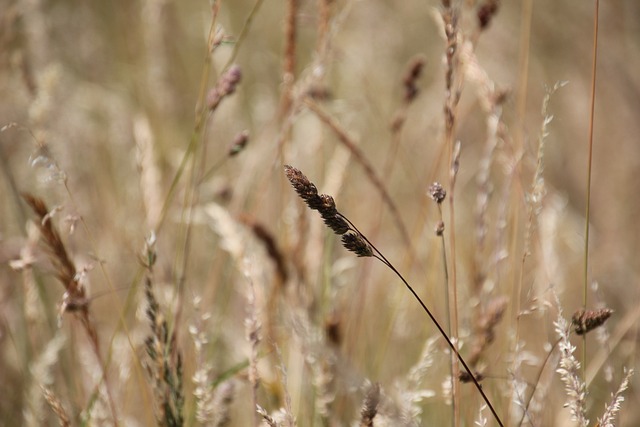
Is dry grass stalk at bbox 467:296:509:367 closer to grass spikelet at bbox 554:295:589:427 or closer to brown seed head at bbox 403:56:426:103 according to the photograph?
grass spikelet at bbox 554:295:589:427

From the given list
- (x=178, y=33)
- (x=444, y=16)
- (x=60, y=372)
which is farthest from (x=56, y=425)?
(x=178, y=33)

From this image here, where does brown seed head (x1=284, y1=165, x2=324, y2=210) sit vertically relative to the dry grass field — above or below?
below

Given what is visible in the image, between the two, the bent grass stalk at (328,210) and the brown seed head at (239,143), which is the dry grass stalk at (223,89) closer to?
the brown seed head at (239,143)

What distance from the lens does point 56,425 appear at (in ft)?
5.40

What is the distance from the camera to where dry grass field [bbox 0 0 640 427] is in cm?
97

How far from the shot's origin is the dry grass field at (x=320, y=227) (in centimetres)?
97

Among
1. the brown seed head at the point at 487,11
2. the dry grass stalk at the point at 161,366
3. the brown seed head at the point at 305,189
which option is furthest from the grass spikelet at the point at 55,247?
the brown seed head at the point at 487,11

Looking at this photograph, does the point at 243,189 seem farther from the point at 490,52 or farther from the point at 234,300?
the point at 490,52

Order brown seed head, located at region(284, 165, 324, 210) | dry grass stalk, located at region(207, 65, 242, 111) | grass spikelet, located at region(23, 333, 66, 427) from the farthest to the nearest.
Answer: grass spikelet, located at region(23, 333, 66, 427) < dry grass stalk, located at region(207, 65, 242, 111) < brown seed head, located at region(284, 165, 324, 210)

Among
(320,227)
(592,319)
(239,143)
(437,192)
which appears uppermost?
(320,227)

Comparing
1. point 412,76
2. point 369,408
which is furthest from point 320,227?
point 369,408

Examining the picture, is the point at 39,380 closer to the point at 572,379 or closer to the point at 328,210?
the point at 328,210

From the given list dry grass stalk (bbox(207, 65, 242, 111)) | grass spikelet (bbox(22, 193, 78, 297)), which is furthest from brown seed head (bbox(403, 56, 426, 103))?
grass spikelet (bbox(22, 193, 78, 297))

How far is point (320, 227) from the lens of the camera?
5.40 feet
